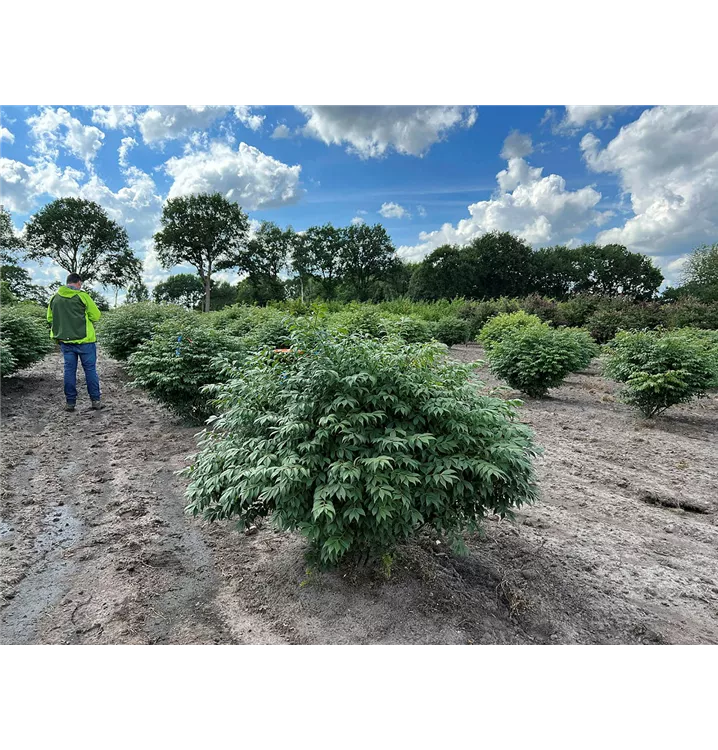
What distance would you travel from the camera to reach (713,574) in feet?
8.16

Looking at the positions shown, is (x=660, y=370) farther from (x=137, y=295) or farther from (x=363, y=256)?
(x=363, y=256)

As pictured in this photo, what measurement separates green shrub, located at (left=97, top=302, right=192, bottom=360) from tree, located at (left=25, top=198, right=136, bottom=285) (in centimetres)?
176

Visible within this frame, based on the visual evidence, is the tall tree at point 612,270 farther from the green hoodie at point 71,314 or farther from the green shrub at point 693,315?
the green hoodie at point 71,314

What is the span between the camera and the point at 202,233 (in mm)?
8656

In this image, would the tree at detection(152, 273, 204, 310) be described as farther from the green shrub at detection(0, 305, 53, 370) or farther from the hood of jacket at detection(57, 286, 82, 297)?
the hood of jacket at detection(57, 286, 82, 297)

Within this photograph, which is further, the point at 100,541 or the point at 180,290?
the point at 180,290

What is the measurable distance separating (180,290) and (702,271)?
25127mm

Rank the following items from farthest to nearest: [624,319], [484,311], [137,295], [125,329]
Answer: [484,311], [624,319], [137,295], [125,329]

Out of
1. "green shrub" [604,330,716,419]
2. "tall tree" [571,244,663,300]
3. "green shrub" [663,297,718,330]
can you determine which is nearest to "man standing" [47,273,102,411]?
"green shrub" [604,330,716,419]

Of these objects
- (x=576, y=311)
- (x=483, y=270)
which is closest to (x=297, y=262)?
(x=576, y=311)

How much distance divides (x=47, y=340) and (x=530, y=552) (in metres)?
6.73

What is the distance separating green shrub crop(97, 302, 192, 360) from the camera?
742cm
